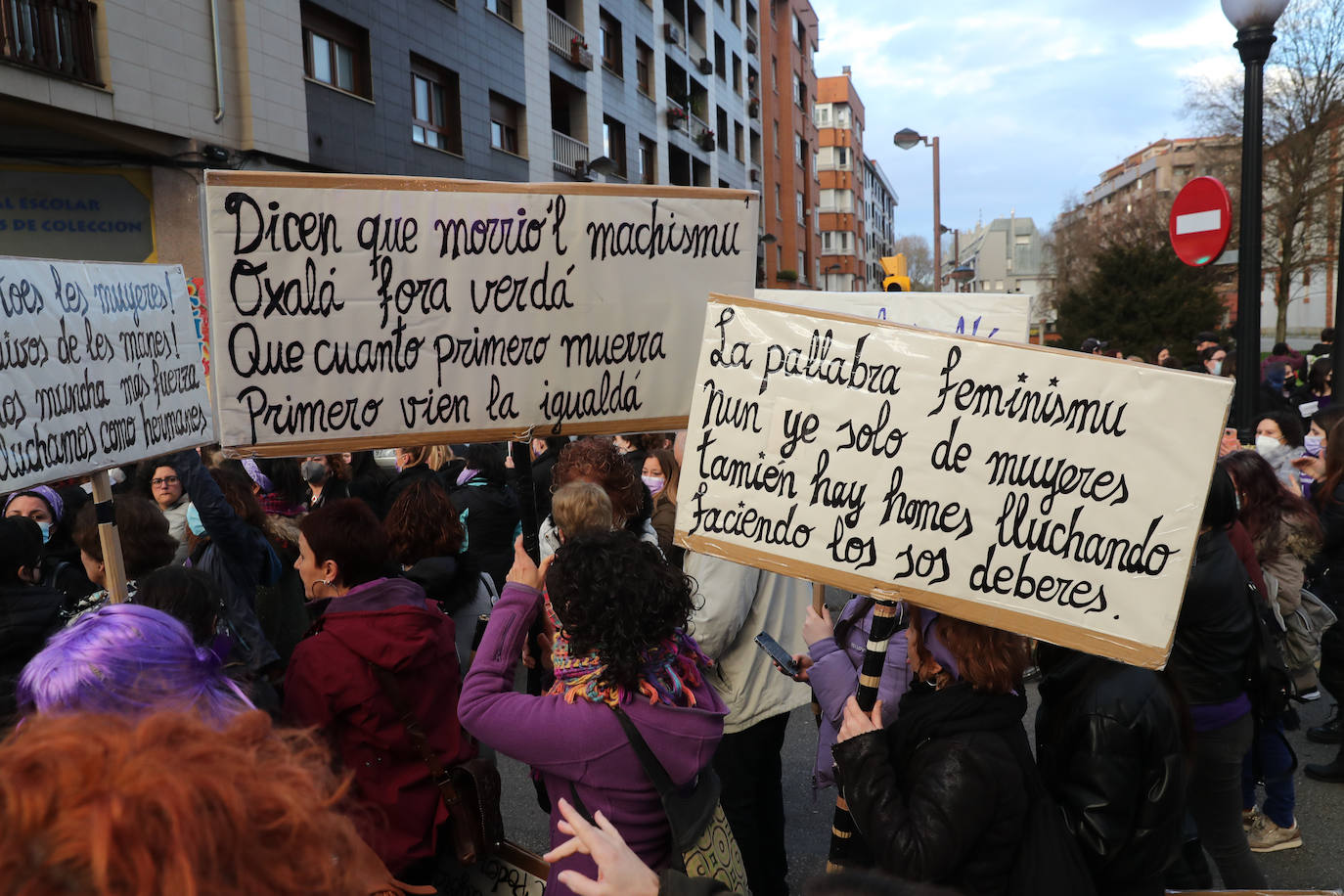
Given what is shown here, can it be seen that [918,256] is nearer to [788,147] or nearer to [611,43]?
[788,147]

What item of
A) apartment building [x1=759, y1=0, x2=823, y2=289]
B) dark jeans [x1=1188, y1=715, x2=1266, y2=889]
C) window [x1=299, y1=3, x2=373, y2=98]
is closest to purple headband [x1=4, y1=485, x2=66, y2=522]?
dark jeans [x1=1188, y1=715, x2=1266, y2=889]

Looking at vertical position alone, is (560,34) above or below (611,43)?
below

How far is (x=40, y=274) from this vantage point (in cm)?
318

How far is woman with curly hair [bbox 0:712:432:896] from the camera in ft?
2.67

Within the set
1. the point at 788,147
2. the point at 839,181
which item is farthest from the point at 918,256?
the point at 788,147

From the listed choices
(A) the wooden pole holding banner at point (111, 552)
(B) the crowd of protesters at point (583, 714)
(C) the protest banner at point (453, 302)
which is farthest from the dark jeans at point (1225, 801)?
(A) the wooden pole holding banner at point (111, 552)

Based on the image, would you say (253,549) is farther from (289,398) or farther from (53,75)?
(53,75)

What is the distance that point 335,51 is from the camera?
14086mm

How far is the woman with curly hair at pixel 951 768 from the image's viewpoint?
1.94 meters

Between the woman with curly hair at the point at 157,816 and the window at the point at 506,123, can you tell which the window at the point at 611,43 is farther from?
the woman with curly hair at the point at 157,816

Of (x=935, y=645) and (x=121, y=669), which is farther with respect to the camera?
(x=935, y=645)

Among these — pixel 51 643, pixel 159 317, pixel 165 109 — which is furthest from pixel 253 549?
pixel 165 109

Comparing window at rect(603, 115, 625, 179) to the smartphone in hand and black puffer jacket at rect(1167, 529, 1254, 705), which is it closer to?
black puffer jacket at rect(1167, 529, 1254, 705)

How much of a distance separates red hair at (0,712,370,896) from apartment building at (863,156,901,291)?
228 feet
